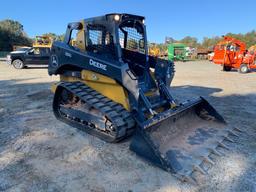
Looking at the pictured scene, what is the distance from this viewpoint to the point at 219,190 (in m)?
3.01

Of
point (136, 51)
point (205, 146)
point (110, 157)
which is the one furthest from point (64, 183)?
point (136, 51)

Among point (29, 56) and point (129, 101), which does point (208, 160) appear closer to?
point (129, 101)

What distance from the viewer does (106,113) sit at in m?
4.01

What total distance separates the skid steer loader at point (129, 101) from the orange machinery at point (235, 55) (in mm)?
14046

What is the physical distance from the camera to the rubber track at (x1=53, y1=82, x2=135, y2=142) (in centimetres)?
400

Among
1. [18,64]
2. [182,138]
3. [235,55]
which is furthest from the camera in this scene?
[235,55]

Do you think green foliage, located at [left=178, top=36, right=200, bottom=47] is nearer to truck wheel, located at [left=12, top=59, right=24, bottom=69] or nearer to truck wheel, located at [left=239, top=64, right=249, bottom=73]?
truck wheel, located at [left=239, top=64, right=249, bottom=73]

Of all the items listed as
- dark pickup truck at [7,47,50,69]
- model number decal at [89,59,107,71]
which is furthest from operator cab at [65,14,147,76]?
dark pickup truck at [7,47,50,69]

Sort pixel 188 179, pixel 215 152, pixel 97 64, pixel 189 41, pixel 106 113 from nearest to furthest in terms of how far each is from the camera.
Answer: pixel 188 179 → pixel 215 152 → pixel 106 113 → pixel 97 64 → pixel 189 41

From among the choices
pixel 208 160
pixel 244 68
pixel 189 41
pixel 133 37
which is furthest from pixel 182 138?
pixel 189 41

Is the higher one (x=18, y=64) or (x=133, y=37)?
(x=133, y=37)

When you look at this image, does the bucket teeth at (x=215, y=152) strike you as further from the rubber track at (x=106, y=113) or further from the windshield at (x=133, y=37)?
the windshield at (x=133, y=37)

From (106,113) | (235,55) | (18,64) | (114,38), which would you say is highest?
(114,38)

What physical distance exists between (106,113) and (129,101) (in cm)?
54
